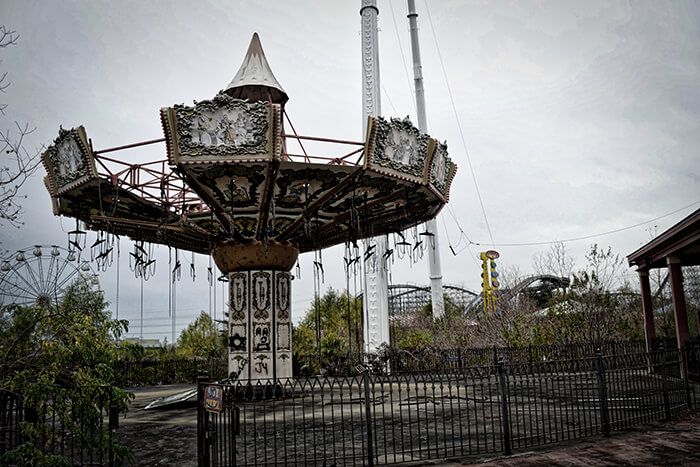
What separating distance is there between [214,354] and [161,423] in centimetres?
1283

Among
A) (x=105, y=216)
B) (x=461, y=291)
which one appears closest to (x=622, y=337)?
(x=105, y=216)

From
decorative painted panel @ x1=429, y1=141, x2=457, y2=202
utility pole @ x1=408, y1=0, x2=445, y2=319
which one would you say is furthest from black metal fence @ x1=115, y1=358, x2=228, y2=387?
utility pole @ x1=408, y1=0, x2=445, y2=319

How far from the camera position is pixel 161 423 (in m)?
11.4

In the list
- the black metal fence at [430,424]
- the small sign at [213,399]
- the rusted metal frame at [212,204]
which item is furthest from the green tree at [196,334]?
the small sign at [213,399]

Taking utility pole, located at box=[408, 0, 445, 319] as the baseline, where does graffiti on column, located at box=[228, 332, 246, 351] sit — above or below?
below

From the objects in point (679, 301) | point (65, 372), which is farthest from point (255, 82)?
point (679, 301)

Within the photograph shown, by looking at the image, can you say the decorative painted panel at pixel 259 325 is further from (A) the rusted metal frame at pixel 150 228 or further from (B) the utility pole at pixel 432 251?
(B) the utility pole at pixel 432 251

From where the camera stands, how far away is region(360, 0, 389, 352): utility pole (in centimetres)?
2445

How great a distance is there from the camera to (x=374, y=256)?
2495cm

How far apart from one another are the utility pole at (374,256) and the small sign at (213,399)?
58.2 feet

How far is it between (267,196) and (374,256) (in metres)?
13.1

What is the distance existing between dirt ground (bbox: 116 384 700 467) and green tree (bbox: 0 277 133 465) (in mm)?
2153

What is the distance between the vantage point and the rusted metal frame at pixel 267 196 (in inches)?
423

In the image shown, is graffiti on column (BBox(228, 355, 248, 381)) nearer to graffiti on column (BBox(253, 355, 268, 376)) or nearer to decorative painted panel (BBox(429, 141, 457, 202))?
graffiti on column (BBox(253, 355, 268, 376))
